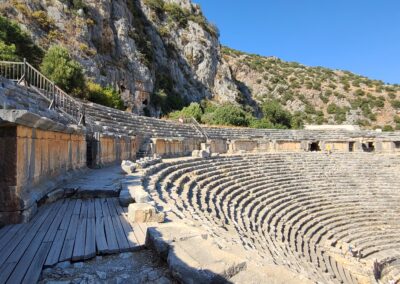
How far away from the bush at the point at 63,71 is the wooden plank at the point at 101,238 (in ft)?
50.9

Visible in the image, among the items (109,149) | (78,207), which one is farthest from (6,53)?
(78,207)

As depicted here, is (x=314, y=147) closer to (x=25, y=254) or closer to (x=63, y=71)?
(x=63, y=71)

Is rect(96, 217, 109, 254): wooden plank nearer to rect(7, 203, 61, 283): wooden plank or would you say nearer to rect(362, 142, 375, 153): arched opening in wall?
rect(7, 203, 61, 283): wooden plank

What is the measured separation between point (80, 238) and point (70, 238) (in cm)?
12

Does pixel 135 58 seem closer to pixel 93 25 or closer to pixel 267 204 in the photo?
pixel 93 25

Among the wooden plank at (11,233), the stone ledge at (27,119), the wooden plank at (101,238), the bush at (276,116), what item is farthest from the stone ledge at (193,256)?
the bush at (276,116)

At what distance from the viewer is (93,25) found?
25.2m

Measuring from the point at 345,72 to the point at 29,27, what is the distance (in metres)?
66.8

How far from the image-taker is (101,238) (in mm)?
3473

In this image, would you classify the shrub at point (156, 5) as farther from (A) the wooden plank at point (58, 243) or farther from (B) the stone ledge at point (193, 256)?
(B) the stone ledge at point (193, 256)

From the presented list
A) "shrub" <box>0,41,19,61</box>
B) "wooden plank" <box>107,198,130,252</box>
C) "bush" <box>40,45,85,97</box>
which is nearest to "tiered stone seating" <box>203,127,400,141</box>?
"bush" <box>40,45,85,97</box>

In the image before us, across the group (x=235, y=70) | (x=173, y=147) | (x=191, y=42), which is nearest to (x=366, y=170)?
(x=173, y=147)

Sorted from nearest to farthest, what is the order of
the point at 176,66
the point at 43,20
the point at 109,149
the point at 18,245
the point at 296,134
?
1. the point at 18,245
2. the point at 109,149
3. the point at 43,20
4. the point at 296,134
5. the point at 176,66

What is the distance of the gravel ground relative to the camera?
2641 mm
